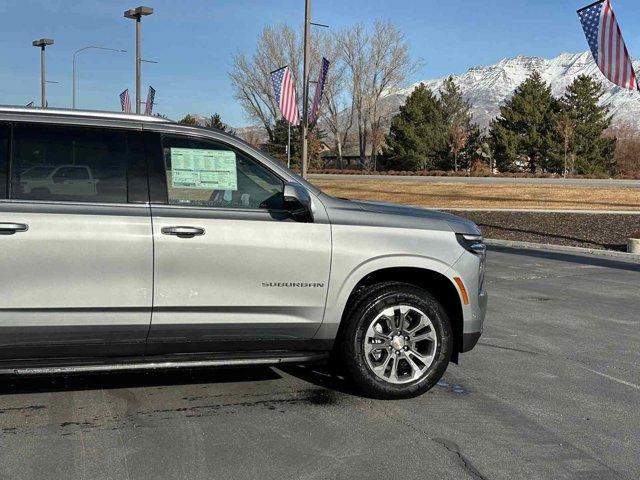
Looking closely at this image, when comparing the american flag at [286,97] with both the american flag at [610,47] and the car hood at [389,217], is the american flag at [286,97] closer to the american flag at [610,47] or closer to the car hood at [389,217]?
the american flag at [610,47]

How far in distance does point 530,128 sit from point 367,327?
199 feet

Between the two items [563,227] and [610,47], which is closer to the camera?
[610,47]

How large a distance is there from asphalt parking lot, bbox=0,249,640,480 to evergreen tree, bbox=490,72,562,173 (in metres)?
57.3

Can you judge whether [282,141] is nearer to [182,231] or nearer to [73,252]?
[182,231]

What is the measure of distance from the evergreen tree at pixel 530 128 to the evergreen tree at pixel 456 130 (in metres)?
3.87

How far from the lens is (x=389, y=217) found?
482 centimetres

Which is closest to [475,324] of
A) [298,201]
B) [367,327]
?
[367,327]

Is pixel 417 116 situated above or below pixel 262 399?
above

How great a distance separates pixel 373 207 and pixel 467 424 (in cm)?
160

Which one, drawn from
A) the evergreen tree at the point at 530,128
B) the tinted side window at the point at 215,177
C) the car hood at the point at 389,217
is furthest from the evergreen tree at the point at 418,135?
the tinted side window at the point at 215,177

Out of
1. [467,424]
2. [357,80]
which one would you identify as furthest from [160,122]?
[357,80]

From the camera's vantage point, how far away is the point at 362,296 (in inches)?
188

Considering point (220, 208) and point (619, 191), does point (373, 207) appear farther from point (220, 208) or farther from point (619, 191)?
point (619, 191)

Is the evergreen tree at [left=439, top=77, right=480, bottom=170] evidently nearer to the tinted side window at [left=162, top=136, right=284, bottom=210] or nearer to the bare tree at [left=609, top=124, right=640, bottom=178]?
the bare tree at [left=609, top=124, right=640, bottom=178]
